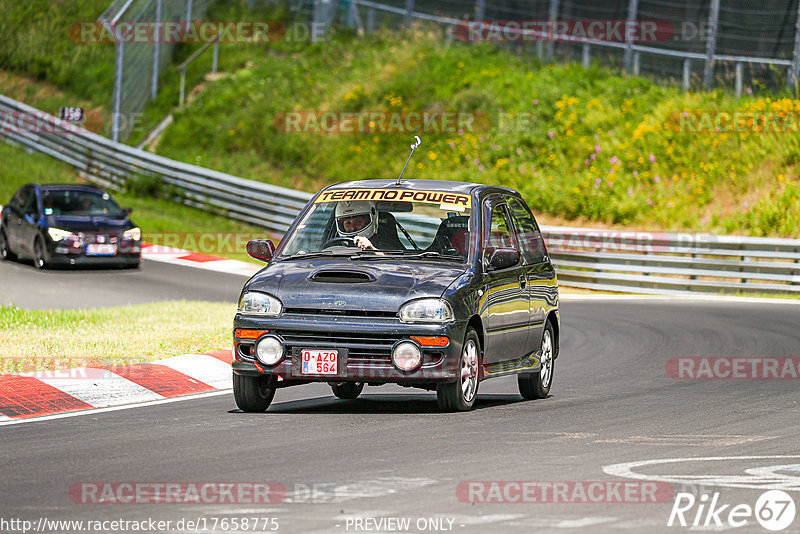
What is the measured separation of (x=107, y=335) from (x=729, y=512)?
9.08 m

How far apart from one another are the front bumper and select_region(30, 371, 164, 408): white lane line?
1737 millimetres

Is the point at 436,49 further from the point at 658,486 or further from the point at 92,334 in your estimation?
the point at 658,486

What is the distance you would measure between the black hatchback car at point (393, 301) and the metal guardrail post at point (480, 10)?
25.1 meters

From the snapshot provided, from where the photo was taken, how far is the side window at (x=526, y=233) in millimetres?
11492

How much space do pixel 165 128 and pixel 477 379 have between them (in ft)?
99.2

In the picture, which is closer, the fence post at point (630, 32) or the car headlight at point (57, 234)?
the car headlight at point (57, 234)

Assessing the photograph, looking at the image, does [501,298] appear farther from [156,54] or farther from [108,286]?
[156,54]

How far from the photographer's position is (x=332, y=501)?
21.6 feet

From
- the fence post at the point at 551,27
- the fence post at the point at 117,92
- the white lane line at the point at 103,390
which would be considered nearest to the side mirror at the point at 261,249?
the white lane line at the point at 103,390

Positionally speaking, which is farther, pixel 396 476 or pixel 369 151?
pixel 369 151

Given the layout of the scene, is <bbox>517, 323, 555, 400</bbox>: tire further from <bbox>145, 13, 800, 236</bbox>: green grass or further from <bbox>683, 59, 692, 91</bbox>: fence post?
<bbox>683, 59, 692, 91</bbox>: fence post

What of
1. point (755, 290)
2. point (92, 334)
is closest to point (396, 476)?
point (92, 334)

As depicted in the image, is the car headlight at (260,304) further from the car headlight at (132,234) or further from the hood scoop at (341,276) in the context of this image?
the car headlight at (132,234)

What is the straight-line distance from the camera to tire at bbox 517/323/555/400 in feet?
37.4
